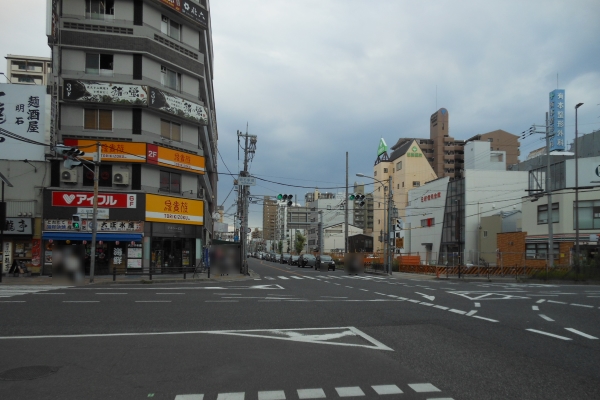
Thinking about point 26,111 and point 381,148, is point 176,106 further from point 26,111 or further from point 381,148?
point 381,148

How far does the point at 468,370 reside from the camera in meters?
7.38

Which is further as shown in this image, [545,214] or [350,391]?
[545,214]

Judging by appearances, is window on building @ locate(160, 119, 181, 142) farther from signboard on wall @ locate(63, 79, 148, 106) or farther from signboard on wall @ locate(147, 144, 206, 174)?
signboard on wall @ locate(63, 79, 148, 106)

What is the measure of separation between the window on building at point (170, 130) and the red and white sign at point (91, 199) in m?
5.39

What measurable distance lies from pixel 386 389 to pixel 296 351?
271 cm

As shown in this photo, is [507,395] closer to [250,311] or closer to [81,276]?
[250,311]

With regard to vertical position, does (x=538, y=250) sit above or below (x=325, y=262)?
above

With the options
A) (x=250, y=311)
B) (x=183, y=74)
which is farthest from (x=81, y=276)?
(x=183, y=74)

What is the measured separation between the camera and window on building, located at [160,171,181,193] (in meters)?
34.5

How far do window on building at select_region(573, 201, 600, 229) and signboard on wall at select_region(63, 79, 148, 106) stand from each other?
3648 centimetres

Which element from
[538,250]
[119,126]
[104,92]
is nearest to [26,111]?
[104,92]

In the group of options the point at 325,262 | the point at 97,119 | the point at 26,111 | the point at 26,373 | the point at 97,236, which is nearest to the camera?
the point at 26,373

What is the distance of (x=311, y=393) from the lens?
6.18 meters

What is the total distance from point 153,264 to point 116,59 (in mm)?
14400
